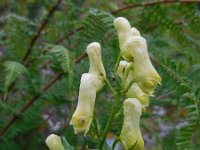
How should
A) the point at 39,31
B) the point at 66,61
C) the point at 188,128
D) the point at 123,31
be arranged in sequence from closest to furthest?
the point at 123,31 → the point at 188,128 → the point at 66,61 → the point at 39,31

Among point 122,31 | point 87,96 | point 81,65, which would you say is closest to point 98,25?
point 81,65

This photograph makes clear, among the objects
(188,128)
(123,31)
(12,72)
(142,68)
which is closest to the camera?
(142,68)

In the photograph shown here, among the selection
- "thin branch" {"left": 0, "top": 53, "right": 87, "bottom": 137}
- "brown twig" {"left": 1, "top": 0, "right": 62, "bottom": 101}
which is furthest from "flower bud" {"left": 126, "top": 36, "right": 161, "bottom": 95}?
"brown twig" {"left": 1, "top": 0, "right": 62, "bottom": 101}

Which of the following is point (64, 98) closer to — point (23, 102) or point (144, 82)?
point (23, 102)

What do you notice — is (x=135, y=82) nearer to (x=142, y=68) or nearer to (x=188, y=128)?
(x=142, y=68)

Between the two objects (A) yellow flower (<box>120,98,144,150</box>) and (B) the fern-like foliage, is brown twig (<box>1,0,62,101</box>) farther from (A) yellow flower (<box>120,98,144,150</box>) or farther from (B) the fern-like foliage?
(A) yellow flower (<box>120,98,144,150</box>)

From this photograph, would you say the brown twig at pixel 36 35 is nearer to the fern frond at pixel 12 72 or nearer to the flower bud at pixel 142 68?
the fern frond at pixel 12 72

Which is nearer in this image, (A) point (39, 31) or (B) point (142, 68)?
(B) point (142, 68)

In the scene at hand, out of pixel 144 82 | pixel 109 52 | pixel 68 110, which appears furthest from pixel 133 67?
pixel 68 110
